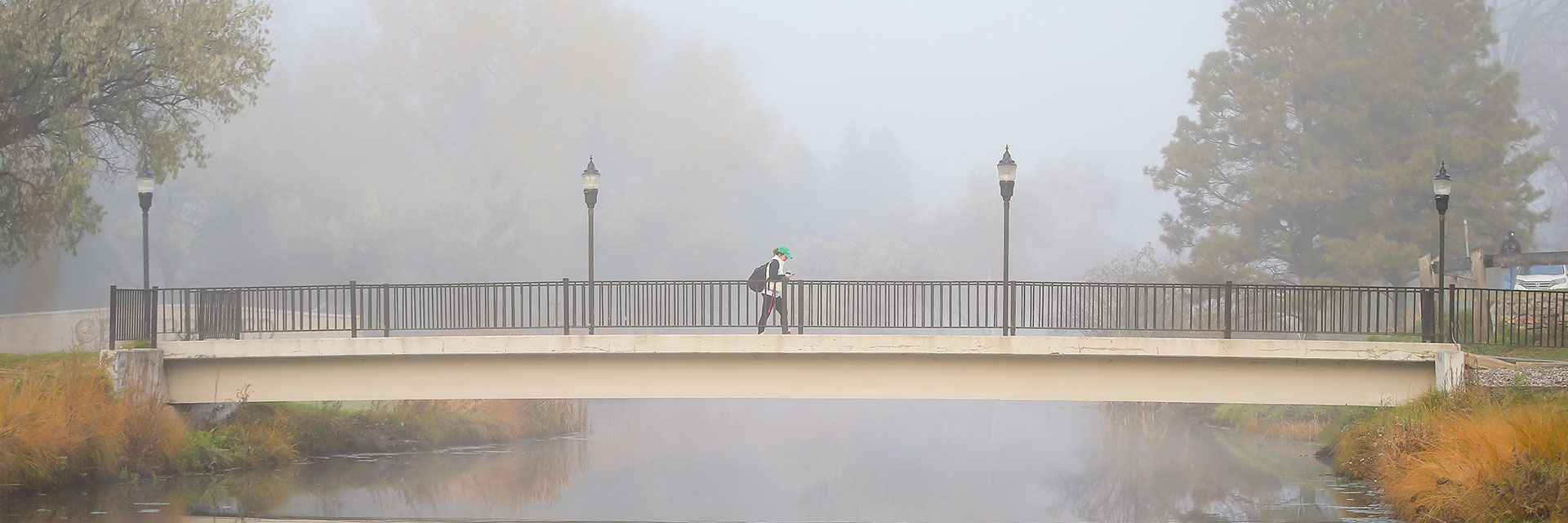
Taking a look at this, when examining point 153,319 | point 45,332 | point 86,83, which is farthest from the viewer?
point 45,332

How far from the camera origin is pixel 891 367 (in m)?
19.6

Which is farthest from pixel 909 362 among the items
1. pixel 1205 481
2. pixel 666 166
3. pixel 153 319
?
pixel 666 166

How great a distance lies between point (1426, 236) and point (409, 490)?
2900cm

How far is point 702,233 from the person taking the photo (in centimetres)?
6756

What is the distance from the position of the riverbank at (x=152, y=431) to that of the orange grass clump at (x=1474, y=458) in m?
18.0

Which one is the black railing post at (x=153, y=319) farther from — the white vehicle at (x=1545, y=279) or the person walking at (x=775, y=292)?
the white vehicle at (x=1545, y=279)

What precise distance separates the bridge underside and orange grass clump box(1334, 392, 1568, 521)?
103 centimetres

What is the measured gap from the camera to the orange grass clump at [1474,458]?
1333 centimetres

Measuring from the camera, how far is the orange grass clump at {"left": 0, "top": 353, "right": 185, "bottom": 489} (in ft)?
61.0

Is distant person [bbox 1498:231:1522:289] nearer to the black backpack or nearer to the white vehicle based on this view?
the white vehicle

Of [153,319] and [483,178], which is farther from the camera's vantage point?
[483,178]

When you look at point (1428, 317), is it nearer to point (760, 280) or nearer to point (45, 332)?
point (760, 280)

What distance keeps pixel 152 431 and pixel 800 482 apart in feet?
35.1

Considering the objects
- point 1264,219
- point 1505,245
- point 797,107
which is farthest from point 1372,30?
point 797,107
